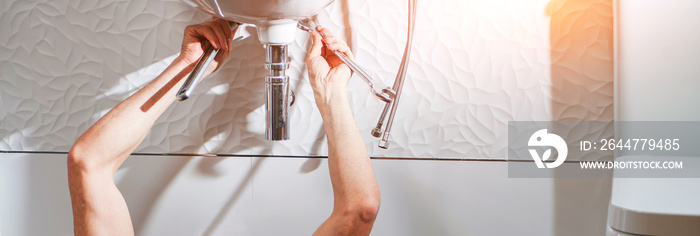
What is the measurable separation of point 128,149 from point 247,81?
0.83 ft

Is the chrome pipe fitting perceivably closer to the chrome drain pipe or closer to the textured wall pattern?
the chrome drain pipe

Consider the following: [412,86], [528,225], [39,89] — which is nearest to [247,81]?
[412,86]

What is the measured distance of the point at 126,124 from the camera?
0.81 metres

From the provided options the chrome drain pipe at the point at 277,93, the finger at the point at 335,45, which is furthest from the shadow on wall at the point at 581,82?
the chrome drain pipe at the point at 277,93

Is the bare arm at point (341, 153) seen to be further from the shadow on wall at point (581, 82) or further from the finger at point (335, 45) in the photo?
the shadow on wall at point (581, 82)

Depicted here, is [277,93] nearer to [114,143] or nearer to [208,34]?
[208,34]

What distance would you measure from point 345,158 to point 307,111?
0.72 feet

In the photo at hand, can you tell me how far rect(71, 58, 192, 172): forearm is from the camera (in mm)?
793

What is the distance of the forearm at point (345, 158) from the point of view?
0.79 m

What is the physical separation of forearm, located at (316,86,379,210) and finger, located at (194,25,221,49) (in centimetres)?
19

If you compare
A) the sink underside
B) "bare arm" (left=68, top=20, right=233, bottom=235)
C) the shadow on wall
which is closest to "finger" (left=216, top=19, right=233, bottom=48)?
"bare arm" (left=68, top=20, right=233, bottom=235)

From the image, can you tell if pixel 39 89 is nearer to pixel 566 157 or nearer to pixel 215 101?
pixel 215 101

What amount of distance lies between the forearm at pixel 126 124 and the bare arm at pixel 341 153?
222 mm

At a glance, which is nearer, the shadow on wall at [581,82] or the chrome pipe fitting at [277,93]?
the chrome pipe fitting at [277,93]
